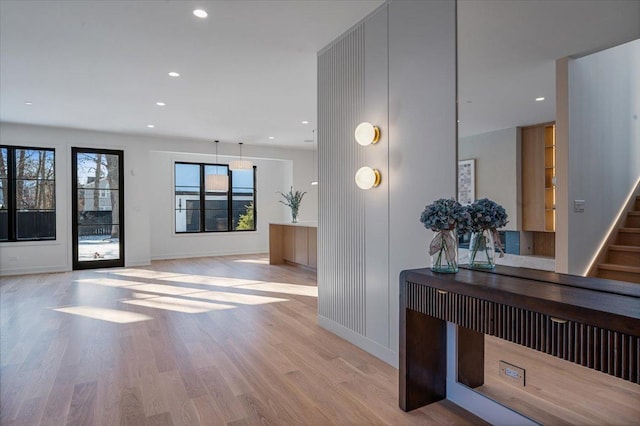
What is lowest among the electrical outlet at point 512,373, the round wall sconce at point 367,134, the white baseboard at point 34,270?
the white baseboard at point 34,270

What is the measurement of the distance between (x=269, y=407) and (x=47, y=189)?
7.30 m

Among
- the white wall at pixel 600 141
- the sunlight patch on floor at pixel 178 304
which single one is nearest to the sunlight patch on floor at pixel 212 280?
the sunlight patch on floor at pixel 178 304

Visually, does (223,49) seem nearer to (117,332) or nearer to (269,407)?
(117,332)

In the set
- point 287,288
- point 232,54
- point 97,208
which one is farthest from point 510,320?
point 97,208

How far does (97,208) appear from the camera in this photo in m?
7.71

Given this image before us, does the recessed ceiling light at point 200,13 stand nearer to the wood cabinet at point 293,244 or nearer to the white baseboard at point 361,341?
the white baseboard at point 361,341

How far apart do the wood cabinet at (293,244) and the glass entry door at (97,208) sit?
328 centimetres

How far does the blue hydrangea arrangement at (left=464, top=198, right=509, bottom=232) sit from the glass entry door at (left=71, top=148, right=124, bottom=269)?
303 inches

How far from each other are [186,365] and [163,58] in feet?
10.3

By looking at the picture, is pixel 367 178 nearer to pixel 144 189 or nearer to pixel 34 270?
pixel 144 189

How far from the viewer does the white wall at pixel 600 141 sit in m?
1.66

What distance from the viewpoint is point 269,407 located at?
2.29m

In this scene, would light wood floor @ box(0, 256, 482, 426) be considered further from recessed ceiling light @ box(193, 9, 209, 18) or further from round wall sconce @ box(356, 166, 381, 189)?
recessed ceiling light @ box(193, 9, 209, 18)

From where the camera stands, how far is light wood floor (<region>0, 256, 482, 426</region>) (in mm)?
2221
